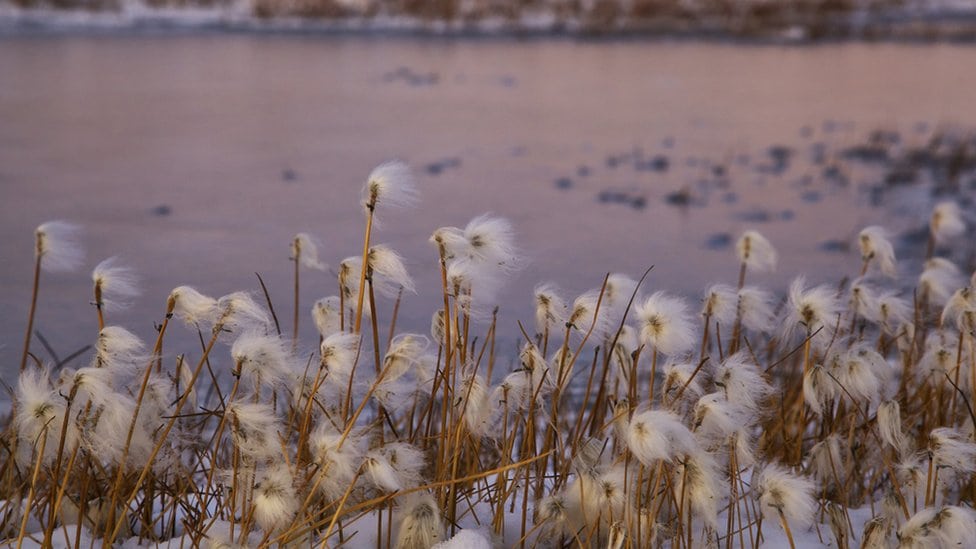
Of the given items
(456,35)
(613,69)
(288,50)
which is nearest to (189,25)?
(288,50)

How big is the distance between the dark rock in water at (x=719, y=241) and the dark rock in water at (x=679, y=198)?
0.81 metres

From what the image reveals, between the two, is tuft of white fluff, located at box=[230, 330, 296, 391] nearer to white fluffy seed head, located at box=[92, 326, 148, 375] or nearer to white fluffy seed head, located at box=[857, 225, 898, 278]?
white fluffy seed head, located at box=[92, 326, 148, 375]

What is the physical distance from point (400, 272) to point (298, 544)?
515mm

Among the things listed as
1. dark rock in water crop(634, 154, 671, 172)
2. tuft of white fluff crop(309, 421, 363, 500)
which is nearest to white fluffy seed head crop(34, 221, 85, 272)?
tuft of white fluff crop(309, 421, 363, 500)

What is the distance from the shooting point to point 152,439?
180 centimetres

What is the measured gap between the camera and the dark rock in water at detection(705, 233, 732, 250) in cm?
569

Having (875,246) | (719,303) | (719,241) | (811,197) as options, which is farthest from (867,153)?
(719,303)

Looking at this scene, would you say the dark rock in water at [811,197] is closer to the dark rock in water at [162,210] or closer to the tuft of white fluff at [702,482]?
the dark rock in water at [162,210]

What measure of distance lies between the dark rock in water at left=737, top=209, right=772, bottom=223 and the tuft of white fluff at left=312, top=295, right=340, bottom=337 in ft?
15.7

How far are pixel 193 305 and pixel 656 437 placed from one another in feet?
2.44

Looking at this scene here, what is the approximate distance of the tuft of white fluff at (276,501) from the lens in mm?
1572

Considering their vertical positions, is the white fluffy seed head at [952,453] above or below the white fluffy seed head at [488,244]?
below

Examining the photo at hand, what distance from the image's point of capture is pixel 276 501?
1576mm

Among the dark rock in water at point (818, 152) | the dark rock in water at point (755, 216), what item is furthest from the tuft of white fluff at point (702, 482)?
the dark rock in water at point (818, 152)
